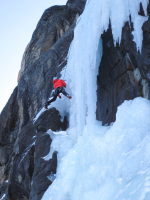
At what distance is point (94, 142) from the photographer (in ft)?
29.3

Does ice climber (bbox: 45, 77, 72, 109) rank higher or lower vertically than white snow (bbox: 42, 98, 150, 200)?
higher

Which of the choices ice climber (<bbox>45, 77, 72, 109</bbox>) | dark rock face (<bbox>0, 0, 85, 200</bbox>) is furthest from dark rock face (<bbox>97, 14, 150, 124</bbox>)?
dark rock face (<bbox>0, 0, 85, 200</bbox>)

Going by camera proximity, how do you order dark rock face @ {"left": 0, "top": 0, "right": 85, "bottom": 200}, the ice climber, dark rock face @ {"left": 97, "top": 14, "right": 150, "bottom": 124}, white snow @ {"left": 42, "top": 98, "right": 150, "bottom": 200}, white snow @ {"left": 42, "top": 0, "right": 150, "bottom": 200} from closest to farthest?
white snow @ {"left": 42, "top": 98, "right": 150, "bottom": 200}
white snow @ {"left": 42, "top": 0, "right": 150, "bottom": 200}
dark rock face @ {"left": 97, "top": 14, "right": 150, "bottom": 124}
dark rock face @ {"left": 0, "top": 0, "right": 85, "bottom": 200}
the ice climber

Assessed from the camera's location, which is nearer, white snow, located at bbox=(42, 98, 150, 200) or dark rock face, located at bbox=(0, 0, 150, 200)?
white snow, located at bbox=(42, 98, 150, 200)

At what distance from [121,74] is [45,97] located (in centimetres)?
439

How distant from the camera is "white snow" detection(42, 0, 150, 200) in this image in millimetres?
7196

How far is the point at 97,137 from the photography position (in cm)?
908

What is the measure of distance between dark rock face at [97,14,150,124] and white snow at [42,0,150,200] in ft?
0.53

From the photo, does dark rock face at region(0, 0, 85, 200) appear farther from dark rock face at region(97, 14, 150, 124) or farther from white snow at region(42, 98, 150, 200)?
dark rock face at region(97, 14, 150, 124)

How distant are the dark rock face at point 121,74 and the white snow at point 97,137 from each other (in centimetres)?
16

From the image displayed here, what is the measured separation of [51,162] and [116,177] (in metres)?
2.77

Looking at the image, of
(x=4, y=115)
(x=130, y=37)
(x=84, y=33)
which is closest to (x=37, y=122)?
(x=84, y=33)

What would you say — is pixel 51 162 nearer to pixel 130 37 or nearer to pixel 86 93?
pixel 86 93

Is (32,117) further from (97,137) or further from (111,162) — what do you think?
(111,162)
